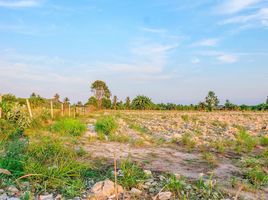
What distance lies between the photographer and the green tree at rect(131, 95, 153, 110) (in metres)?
56.1

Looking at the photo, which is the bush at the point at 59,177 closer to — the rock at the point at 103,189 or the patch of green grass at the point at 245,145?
the rock at the point at 103,189

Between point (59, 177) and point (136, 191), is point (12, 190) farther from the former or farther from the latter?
point (136, 191)

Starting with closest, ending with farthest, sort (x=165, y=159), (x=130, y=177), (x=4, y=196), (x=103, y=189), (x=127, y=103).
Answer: (x=4, y=196), (x=103, y=189), (x=130, y=177), (x=165, y=159), (x=127, y=103)

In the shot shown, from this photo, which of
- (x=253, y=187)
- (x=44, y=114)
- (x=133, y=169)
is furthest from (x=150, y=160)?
(x=44, y=114)

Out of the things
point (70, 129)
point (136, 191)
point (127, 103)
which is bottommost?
point (136, 191)

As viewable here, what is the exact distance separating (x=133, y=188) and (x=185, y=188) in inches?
28.5

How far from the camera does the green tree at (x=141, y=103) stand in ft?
184

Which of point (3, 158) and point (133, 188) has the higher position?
point (3, 158)

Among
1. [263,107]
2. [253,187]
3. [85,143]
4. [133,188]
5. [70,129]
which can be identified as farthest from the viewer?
[263,107]

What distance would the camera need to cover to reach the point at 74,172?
16.2 ft

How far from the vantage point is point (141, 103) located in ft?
187

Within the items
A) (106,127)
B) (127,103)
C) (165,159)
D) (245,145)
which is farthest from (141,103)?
(165,159)

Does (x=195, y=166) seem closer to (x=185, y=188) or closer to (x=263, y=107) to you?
(x=185, y=188)

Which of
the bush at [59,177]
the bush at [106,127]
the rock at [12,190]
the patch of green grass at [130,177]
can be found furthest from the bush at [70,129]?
the rock at [12,190]
